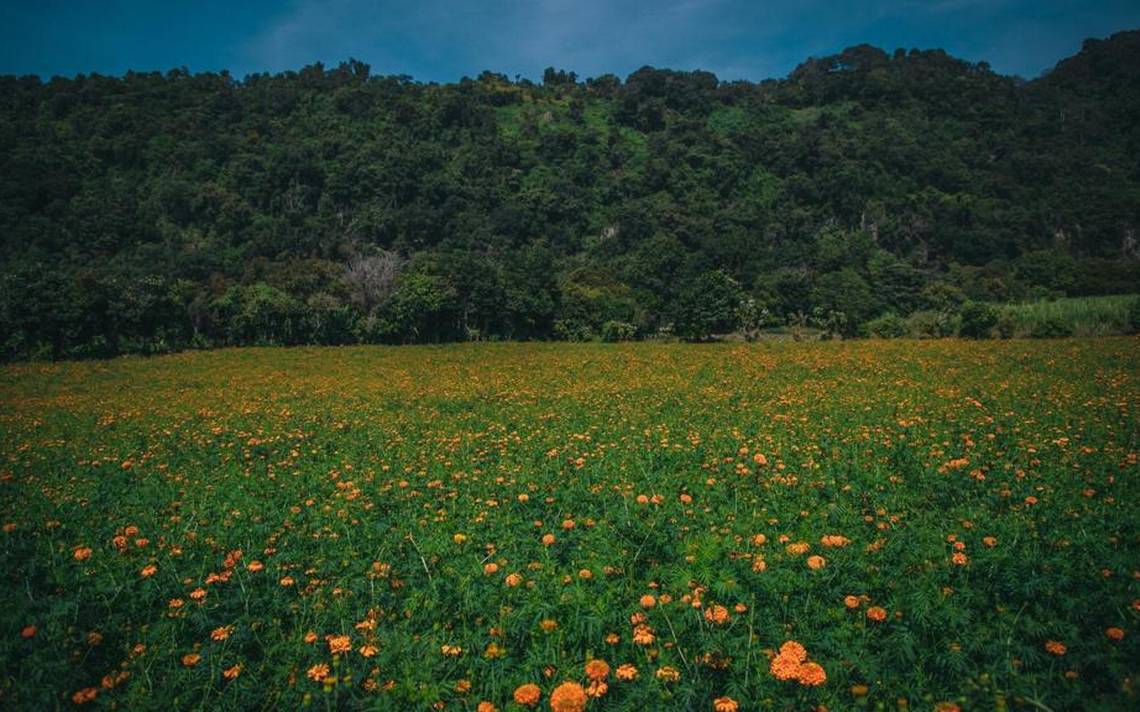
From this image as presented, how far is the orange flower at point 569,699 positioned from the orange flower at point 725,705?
71cm

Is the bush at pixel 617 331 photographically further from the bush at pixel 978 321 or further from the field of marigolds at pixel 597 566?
the field of marigolds at pixel 597 566

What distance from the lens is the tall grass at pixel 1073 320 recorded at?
3072cm

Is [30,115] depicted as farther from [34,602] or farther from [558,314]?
[34,602]

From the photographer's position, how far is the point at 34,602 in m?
4.25

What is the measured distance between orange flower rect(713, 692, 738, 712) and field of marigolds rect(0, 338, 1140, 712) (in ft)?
0.31

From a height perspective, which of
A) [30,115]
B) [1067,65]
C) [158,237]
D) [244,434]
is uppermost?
[1067,65]

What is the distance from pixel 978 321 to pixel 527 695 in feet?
137

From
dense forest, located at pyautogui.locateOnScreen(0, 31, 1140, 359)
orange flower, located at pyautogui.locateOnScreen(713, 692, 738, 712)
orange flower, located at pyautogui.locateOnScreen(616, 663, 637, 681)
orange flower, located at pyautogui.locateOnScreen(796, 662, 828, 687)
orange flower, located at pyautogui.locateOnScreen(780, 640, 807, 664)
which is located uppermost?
→ dense forest, located at pyautogui.locateOnScreen(0, 31, 1140, 359)

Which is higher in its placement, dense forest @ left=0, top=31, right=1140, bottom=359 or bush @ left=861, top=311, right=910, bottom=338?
dense forest @ left=0, top=31, right=1140, bottom=359

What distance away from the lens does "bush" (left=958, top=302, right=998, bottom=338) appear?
3500cm

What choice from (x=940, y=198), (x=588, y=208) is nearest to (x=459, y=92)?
(x=588, y=208)

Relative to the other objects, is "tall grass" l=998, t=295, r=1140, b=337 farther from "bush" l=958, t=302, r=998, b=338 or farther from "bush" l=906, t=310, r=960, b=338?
"bush" l=906, t=310, r=960, b=338

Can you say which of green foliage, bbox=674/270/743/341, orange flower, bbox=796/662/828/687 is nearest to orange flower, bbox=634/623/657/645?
orange flower, bbox=796/662/828/687

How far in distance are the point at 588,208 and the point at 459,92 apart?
2693 inches
